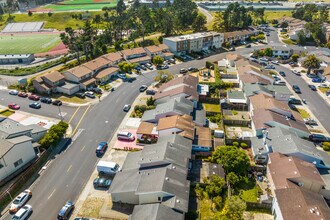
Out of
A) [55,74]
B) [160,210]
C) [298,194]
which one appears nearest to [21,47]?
[55,74]

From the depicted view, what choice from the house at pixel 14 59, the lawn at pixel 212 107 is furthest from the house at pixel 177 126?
the house at pixel 14 59

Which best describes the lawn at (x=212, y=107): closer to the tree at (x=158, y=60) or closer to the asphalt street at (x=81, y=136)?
the asphalt street at (x=81, y=136)

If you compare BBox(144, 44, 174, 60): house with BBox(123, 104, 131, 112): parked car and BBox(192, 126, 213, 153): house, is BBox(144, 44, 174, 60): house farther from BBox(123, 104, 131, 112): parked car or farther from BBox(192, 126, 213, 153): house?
BBox(192, 126, 213, 153): house

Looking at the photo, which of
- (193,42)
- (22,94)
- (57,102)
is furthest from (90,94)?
(193,42)

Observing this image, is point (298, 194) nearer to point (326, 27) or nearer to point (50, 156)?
point (50, 156)

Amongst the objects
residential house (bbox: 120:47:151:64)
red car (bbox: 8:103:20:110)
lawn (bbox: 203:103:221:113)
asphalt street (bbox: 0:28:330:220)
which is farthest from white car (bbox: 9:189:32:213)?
residential house (bbox: 120:47:151:64)

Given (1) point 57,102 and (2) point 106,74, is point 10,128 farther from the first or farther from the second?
(2) point 106,74
